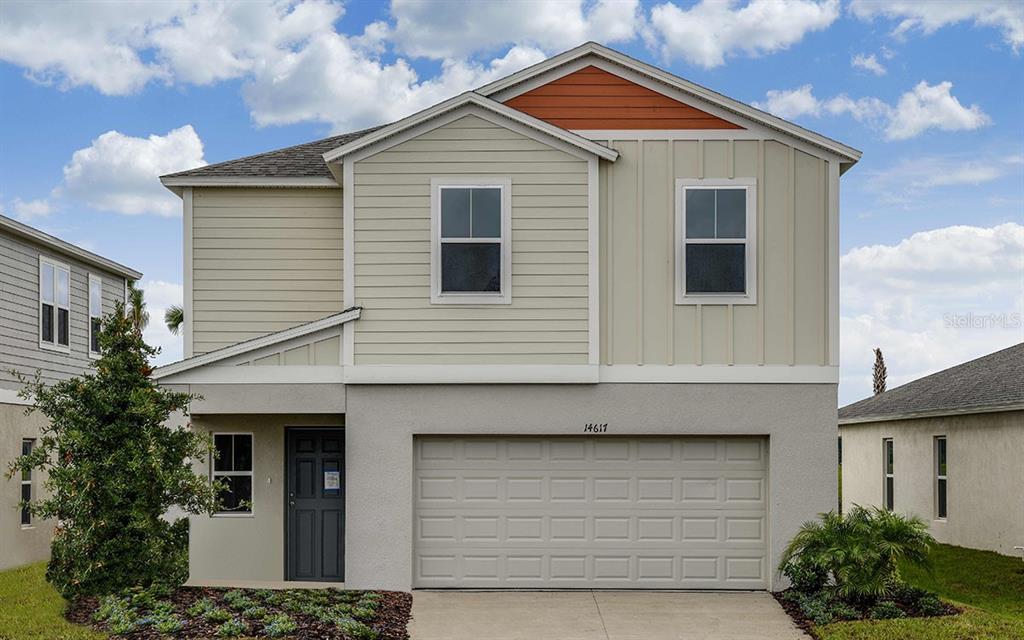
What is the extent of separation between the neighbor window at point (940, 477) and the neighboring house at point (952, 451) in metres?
0.02

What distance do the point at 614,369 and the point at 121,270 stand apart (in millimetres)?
13578

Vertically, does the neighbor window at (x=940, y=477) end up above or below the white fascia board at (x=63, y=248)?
below

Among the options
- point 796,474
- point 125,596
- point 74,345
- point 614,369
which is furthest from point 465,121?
point 74,345

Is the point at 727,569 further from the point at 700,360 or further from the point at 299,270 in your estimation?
the point at 299,270

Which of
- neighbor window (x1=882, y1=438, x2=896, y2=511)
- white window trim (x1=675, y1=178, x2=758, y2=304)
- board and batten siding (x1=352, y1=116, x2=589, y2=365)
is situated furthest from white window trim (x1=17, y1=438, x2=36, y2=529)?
neighbor window (x1=882, y1=438, x2=896, y2=511)

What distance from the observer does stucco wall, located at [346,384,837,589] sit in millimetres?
14414

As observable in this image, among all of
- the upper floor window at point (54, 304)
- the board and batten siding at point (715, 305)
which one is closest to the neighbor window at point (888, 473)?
the board and batten siding at point (715, 305)

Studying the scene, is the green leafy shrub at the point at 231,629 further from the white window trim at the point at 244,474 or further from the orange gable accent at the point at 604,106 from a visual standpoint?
the orange gable accent at the point at 604,106

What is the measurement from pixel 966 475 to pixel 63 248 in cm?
1751

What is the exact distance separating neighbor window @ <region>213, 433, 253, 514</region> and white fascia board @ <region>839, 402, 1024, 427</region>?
41.1 ft

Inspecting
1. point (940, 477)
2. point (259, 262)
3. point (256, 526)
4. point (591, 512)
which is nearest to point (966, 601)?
point (591, 512)

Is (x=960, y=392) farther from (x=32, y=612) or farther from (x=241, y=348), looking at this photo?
(x=32, y=612)

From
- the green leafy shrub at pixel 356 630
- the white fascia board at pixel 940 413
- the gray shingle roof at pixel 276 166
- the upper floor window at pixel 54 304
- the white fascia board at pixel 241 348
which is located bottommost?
the green leafy shrub at pixel 356 630

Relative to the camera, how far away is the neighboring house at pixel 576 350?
47.3 feet
